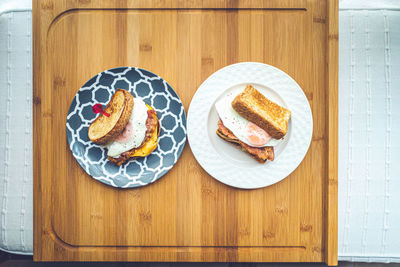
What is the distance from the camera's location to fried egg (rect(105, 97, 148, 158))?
3.76ft

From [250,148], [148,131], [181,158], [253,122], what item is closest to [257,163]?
[250,148]

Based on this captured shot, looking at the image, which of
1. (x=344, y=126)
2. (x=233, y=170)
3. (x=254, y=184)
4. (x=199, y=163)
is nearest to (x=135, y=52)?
(x=199, y=163)

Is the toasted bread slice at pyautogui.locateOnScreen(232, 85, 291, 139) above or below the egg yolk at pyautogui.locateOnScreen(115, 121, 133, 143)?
above

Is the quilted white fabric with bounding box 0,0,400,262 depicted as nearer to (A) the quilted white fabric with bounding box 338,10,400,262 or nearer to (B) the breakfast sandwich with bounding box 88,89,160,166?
(A) the quilted white fabric with bounding box 338,10,400,262

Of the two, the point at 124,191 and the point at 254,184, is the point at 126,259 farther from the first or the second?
the point at 254,184

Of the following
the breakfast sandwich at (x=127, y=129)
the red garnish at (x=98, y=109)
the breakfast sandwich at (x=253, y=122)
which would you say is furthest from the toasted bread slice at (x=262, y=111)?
the red garnish at (x=98, y=109)

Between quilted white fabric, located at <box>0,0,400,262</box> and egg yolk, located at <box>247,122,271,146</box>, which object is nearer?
egg yolk, located at <box>247,122,271,146</box>

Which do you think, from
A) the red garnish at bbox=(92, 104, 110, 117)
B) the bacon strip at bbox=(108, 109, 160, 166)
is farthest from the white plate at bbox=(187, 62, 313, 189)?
the red garnish at bbox=(92, 104, 110, 117)

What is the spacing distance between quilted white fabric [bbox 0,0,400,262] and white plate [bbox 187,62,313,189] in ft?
0.92

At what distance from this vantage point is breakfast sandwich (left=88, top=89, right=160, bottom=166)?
1136 millimetres

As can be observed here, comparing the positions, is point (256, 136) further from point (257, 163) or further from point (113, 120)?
point (113, 120)

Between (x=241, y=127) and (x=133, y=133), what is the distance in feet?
1.56

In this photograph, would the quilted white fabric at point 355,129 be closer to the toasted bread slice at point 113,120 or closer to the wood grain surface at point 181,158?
the wood grain surface at point 181,158

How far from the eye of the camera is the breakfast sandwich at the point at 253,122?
1131mm
